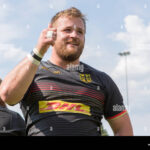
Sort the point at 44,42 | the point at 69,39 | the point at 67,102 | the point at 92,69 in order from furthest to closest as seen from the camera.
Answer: the point at 92,69
the point at 69,39
the point at 67,102
the point at 44,42

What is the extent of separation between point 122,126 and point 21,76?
1.22 metres

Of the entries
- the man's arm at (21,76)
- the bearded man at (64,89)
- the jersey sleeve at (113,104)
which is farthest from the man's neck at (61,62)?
the man's arm at (21,76)

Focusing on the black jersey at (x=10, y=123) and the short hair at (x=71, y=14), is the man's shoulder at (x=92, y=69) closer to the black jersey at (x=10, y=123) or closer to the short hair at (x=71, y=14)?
the short hair at (x=71, y=14)

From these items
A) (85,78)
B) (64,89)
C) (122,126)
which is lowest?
(122,126)

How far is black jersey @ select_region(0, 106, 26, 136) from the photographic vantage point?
2.48 metres

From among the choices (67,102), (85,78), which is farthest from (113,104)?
(67,102)

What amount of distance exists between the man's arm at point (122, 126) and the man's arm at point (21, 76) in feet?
3.56

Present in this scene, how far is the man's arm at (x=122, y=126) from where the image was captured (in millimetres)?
2525

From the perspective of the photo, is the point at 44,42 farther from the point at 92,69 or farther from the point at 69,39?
the point at 92,69

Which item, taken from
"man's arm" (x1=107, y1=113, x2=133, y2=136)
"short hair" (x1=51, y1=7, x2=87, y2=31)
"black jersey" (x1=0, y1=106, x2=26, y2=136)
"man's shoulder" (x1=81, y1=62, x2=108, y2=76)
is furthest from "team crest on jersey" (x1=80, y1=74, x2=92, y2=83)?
"black jersey" (x1=0, y1=106, x2=26, y2=136)

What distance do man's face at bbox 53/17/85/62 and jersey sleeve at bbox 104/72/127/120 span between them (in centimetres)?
49

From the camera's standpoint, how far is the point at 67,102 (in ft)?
7.40
